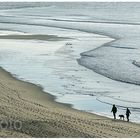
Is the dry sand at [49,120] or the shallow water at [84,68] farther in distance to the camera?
the shallow water at [84,68]

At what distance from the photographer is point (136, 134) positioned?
1667cm

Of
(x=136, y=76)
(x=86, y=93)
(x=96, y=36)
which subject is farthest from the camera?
(x=96, y=36)

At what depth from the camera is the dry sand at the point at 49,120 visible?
15430 mm

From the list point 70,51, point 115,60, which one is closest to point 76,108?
point 115,60

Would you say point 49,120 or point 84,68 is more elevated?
point 49,120

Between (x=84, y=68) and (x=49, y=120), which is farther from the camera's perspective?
(x=84, y=68)

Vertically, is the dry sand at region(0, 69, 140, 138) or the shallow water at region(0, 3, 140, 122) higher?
the dry sand at region(0, 69, 140, 138)

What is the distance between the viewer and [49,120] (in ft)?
56.0

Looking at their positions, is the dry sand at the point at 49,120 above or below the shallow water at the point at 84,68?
above

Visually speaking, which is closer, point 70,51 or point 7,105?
point 7,105

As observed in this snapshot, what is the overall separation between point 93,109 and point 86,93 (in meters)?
3.20

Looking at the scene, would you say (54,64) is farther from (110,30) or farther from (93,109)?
(110,30)

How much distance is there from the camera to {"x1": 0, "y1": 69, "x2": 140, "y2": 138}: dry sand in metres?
15.4

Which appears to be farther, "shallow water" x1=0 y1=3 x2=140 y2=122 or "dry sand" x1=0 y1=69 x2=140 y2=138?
"shallow water" x1=0 y1=3 x2=140 y2=122
